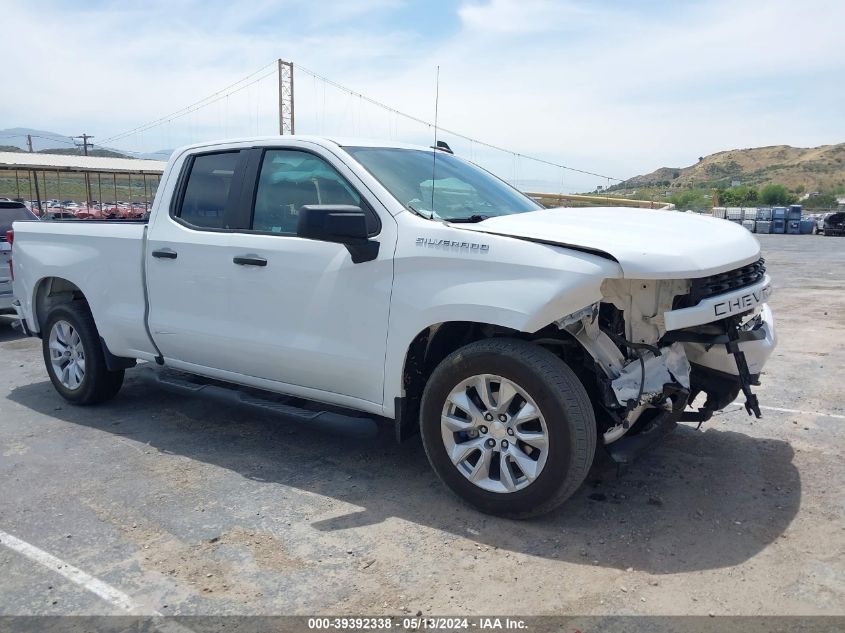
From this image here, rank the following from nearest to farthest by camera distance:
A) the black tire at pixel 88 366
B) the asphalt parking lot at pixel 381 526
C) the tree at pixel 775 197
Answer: the asphalt parking lot at pixel 381 526 → the black tire at pixel 88 366 → the tree at pixel 775 197

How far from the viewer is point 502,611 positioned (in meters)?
2.84

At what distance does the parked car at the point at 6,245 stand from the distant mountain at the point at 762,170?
9034 centimetres

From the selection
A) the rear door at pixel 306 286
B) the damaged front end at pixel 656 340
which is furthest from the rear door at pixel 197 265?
the damaged front end at pixel 656 340

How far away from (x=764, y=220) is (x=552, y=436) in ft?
143

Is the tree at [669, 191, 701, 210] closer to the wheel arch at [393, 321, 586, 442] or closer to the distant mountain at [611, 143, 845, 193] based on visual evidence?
the distant mountain at [611, 143, 845, 193]

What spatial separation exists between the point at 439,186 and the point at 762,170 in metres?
132

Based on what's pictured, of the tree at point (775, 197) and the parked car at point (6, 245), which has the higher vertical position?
the parked car at point (6, 245)

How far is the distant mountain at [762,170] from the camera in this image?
10369 centimetres

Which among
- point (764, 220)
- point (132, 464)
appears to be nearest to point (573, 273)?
point (132, 464)

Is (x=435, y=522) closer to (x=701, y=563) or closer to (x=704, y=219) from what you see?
(x=701, y=563)

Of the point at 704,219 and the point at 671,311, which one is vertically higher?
the point at 704,219

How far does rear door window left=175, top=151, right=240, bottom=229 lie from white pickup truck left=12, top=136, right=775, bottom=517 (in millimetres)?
14

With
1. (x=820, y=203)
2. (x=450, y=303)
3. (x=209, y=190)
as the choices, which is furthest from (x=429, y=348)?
(x=820, y=203)

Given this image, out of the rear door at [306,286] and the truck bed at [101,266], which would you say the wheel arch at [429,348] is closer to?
the rear door at [306,286]
